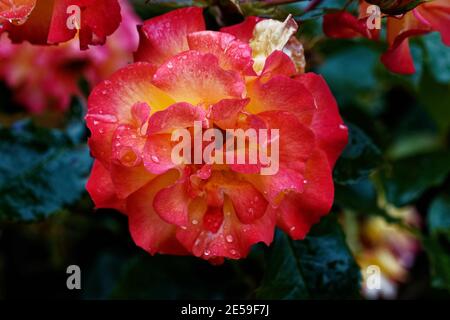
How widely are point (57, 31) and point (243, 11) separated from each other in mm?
166

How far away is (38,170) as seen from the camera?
2.49 feet

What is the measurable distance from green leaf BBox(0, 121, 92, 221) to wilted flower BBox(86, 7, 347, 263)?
0.64 feet

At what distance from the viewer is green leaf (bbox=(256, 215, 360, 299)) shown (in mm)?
668

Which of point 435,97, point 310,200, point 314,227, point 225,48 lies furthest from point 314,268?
point 435,97

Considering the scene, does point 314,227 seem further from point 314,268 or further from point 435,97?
point 435,97

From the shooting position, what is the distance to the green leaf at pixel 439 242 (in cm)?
77

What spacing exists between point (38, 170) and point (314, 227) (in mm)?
316

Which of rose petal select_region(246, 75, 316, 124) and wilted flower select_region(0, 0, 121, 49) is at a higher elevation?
wilted flower select_region(0, 0, 121, 49)

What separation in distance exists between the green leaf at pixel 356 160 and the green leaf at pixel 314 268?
7cm

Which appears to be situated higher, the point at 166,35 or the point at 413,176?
the point at 166,35

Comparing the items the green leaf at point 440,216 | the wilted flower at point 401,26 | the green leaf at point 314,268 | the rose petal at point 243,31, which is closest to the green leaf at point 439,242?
the green leaf at point 440,216

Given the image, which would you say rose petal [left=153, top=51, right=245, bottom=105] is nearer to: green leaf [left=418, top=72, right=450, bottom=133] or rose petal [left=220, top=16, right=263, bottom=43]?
rose petal [left=220, top=16, right=263, bottom=43]

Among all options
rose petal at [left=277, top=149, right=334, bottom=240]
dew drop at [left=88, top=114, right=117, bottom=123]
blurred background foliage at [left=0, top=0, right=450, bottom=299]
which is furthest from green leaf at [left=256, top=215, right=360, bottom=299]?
dew drop at [left=88, top=114, right=117, bottom=123]

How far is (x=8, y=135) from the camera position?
2.60 feet
